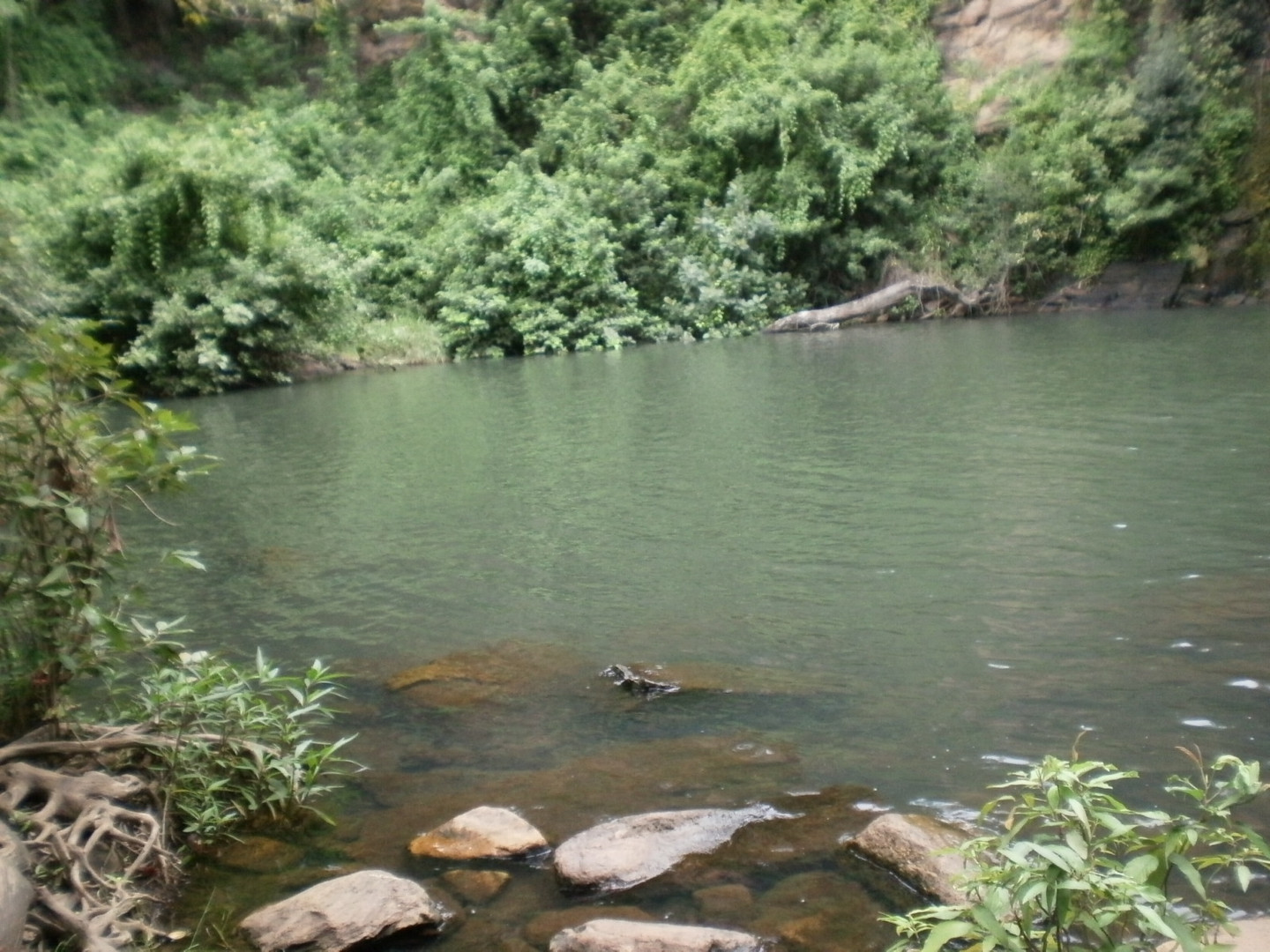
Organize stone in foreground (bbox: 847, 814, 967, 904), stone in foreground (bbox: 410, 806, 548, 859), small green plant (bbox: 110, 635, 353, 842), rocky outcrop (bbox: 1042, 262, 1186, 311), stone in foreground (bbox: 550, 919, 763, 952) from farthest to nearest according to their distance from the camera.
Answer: rocky outcrop (bbox: 1042, 262, 1186, 311) < small green plant (bbox: 110, 635, 353, 842) < stone in foreground (bbox: 410, 806, 548, 859) < stone in foreground (bbox: 847, 814, 967, 904) < stone in foreground (bbox: 550, 919, 763, 952)

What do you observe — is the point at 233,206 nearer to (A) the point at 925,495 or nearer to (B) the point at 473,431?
(B) the point at 473,431

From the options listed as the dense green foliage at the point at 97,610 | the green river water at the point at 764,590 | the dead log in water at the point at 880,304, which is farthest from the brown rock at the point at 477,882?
the dead log in water at the point at 880,304

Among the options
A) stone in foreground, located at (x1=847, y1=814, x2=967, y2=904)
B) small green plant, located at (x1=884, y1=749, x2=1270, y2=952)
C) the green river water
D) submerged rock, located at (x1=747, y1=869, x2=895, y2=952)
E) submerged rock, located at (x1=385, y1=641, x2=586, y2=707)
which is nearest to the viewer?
small green plant, located at (x1=884, y1=749, x2=1270, y2=952)

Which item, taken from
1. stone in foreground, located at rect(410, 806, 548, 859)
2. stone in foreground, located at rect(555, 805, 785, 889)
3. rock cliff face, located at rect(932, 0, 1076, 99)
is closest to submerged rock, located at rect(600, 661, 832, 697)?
stone in foreground, located at rect(555, 805, 785, 889)

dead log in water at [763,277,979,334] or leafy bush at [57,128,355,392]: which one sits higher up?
leafy bush at [57,128,355,392]

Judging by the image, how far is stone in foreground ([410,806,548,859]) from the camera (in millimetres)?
3268

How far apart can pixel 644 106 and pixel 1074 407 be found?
1904 cm

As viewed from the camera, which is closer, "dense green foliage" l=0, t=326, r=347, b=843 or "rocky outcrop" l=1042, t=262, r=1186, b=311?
"dense green foliage" l=0, t=326, r=347, b=843

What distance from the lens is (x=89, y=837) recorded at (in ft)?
10.3

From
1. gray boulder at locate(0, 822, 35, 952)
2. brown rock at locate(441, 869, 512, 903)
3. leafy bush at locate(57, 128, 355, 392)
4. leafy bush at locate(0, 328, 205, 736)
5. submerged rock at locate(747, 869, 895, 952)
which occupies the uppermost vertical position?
leafy bush at locate(57, 128, 355, 392)

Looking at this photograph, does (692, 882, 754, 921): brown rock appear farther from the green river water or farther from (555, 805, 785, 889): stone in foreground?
(555, 805, 785, 889): stone in foreground

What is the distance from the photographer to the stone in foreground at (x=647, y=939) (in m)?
2.61

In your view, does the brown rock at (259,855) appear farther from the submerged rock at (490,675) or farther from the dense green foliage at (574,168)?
the dense green foliage at (574,168)

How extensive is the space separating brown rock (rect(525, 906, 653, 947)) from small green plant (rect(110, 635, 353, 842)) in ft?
3.51
